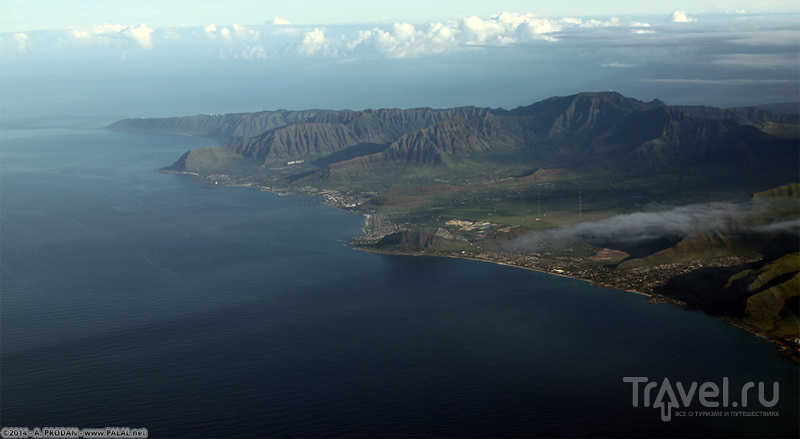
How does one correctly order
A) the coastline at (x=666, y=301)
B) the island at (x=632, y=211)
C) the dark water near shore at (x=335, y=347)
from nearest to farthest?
the dark water near shore at (x=335, y=347)
the coastline at (x=666, y=301)
the island at (x=632, y=211)

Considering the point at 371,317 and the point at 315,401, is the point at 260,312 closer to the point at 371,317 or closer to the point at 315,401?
the point at 371,317

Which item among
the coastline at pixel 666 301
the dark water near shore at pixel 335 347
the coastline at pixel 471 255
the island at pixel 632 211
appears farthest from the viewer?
the island at pixel 632 211

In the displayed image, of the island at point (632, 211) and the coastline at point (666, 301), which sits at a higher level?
the island at point (632, 211)

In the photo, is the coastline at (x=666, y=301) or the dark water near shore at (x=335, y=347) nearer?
the dark water near shore at (x=335, y=347)

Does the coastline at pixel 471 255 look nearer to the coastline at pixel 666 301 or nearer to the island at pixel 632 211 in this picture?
the coastline at pixel 666 301

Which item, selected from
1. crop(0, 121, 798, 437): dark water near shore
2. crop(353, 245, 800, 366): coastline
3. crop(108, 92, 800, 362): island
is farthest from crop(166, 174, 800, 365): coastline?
crop(0, 121, 798, 437): dark water near shore

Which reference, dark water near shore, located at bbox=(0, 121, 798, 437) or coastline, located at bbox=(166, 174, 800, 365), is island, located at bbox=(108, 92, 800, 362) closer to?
coastline, located at bbox=(166, 174, 800, 365)

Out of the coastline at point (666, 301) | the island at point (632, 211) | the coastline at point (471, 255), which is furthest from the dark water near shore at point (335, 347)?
the island at point (632, 211)

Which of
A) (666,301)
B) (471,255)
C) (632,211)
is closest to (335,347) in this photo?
(666,301)
